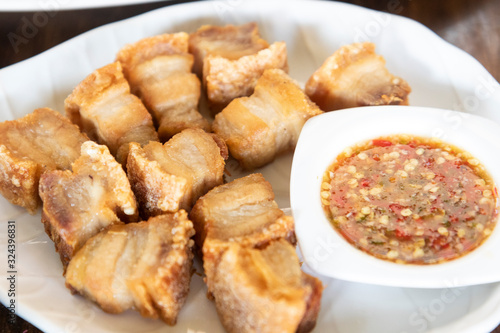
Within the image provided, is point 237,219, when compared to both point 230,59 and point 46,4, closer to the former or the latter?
point 230,59

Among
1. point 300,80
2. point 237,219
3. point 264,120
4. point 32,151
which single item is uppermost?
point 32,151

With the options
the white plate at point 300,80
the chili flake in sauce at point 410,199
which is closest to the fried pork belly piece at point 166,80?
the white plate at point 300,80

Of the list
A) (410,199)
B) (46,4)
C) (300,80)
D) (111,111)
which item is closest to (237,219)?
(410,199)

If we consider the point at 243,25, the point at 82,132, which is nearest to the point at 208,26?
the point at 243,25

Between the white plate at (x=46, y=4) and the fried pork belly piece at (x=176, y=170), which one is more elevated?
the white plate at (x=46, y=4)

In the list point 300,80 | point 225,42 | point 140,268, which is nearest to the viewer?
point 140,268

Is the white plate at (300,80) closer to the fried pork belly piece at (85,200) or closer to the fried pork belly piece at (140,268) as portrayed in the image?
the fried pork belly piece at (140,268)
